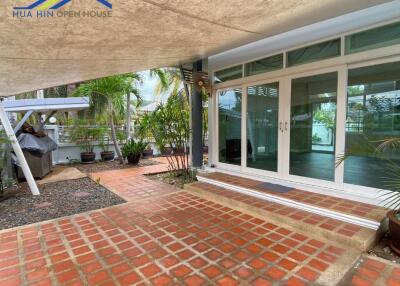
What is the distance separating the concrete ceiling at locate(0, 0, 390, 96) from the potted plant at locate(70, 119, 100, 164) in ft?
14.2

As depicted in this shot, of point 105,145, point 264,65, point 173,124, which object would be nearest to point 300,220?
point 264,65

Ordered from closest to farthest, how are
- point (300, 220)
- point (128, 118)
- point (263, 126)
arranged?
point (300, 220), point (263, 126), point (128, 118)

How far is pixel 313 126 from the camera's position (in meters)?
3.74

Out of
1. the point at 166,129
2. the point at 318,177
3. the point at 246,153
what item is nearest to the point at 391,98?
the point at 318,177

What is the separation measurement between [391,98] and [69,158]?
8.74 m

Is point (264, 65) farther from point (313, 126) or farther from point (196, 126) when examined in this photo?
point (196, 126)

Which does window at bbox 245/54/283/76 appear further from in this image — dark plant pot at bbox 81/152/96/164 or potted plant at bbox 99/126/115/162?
dark plant pot at bbox 81/152/96/164

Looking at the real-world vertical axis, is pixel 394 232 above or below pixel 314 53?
below

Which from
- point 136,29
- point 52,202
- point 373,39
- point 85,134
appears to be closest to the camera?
point 136,29

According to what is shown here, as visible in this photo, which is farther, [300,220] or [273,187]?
[273,187]

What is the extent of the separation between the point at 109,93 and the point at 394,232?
7.33 m

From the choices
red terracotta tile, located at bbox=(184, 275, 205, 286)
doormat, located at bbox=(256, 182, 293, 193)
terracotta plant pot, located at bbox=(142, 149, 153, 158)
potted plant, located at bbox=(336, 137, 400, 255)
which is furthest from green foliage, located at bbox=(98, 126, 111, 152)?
potted plant, located at bbox=(336, 137, 400, 255)

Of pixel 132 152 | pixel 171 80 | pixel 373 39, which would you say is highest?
pixel 171 80

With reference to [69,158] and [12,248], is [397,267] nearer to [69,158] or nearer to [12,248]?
[12,248]
